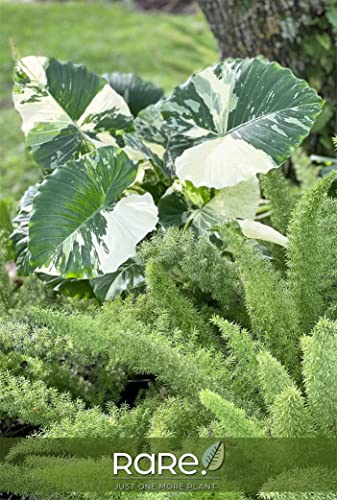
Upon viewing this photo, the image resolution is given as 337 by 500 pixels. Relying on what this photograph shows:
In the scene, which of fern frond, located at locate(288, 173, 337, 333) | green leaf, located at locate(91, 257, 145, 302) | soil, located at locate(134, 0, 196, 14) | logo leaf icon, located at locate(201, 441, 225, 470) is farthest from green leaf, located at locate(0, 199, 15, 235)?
soil, located at locate(134, 0, 196, 14)

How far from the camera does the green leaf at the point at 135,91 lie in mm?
2121

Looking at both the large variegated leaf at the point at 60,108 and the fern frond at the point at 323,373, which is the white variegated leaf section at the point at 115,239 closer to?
the large variegated leaf at the point at 60,108

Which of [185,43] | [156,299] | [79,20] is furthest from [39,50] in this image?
[156,299]

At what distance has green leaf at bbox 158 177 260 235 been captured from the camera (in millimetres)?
1657

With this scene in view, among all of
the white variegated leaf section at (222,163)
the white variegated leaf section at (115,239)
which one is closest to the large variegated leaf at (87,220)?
the white variegated leaf section at (115,239)

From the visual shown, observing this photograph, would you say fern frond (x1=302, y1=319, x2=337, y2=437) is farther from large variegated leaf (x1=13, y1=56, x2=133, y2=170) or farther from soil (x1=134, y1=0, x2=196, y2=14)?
soil (x1=134, y1=0, x2=196, y2=14)

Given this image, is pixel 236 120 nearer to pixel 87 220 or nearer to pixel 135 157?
pixel 135 157

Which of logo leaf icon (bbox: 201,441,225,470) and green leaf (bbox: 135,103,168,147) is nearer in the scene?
logo leaf icon (bbox: 201,441,225,470)

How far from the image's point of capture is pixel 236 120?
161 centimetres

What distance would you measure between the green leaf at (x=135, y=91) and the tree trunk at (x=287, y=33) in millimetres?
370

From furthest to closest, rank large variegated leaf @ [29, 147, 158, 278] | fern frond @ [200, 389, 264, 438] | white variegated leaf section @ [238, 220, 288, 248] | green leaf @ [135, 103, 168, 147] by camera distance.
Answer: green leaf @ [135, 103, 168, 147] < white variegated leaf section @ [238, 220, 288, 248] < large variegated leaf @ [29, 147, 158, 278] < fern frond @ [200, 389, 264, 438]

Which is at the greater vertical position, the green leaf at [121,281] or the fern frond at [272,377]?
the green leaf at [121,281]

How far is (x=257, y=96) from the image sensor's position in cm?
160

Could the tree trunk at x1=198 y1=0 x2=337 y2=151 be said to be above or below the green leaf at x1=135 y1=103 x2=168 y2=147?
above
